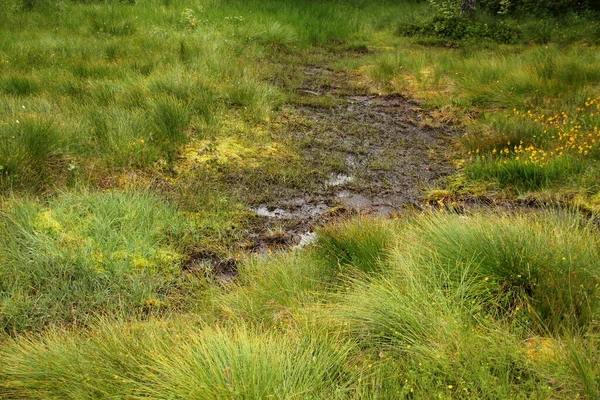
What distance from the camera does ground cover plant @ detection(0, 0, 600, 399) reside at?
2.40 metres

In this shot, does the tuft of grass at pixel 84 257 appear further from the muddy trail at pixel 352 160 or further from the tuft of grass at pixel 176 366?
the muddy trail at pixel 352 160

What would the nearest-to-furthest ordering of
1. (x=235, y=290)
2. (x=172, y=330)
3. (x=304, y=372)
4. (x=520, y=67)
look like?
(x=304, y=372) → (x=172, y=330) → (x=235, y=290) → (x=520, y=67)

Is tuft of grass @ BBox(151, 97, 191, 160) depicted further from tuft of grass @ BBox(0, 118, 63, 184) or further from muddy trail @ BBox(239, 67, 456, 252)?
muddy trail @ BBox(239, 67, 456, 252)

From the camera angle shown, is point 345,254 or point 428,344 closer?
point 428,344

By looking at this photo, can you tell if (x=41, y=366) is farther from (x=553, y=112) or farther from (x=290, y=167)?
(x=553, y=112)

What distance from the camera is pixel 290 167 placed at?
19.2ft

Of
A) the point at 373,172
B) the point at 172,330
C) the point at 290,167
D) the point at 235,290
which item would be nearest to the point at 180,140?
the point at 290,167

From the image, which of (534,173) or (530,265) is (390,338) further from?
(534,173)

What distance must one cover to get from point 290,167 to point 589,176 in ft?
10.4

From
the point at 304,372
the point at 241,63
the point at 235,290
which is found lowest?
the point at 235,290

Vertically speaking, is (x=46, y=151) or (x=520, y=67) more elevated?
(x=520, y=67)

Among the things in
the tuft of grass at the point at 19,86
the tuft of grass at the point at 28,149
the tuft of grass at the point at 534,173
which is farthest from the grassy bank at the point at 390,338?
the tuft of grass at the point at 19,86

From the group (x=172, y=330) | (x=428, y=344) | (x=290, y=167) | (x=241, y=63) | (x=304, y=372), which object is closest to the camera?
(x=304, y=372)

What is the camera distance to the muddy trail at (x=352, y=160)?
4.91 meters
